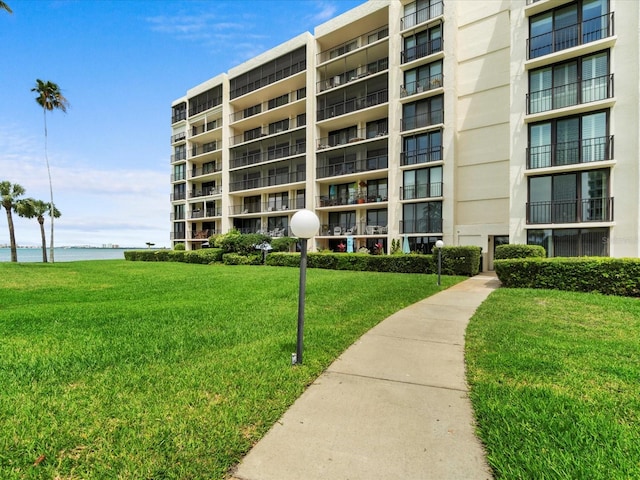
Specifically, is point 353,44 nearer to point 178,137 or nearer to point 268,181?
point 268,181

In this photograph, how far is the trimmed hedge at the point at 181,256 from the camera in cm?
2742

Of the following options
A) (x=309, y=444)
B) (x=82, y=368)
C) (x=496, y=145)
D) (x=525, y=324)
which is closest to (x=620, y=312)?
(x=525, y=324)

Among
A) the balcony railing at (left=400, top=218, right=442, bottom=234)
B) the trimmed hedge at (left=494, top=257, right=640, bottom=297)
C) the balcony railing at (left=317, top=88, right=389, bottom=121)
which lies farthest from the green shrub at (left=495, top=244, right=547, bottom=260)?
the balcony railing at (left=317, top=88, right=389, bottom=121)

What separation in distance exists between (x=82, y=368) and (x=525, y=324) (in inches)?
300

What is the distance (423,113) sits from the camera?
22172 millimetres

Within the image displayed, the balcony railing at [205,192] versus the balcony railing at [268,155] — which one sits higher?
the balcony railing at [268,155]

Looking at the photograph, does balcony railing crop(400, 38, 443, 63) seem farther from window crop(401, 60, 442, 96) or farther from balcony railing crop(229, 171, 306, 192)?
balcony railing crop(229, 171, 306, 192)

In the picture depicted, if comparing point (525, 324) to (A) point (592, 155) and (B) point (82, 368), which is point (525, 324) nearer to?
(B) point (82, 368)

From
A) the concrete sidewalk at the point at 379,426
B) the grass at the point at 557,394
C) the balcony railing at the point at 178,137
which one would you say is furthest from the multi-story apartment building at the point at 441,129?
the concrete sidewalk at the point at 379,426

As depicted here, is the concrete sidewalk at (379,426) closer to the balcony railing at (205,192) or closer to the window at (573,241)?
the window at (573,241)

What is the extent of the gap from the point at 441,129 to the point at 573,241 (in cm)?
1022

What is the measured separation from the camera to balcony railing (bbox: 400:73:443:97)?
21547 mm

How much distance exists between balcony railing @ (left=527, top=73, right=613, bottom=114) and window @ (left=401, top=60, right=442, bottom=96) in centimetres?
646

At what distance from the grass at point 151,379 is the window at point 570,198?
13217mm
